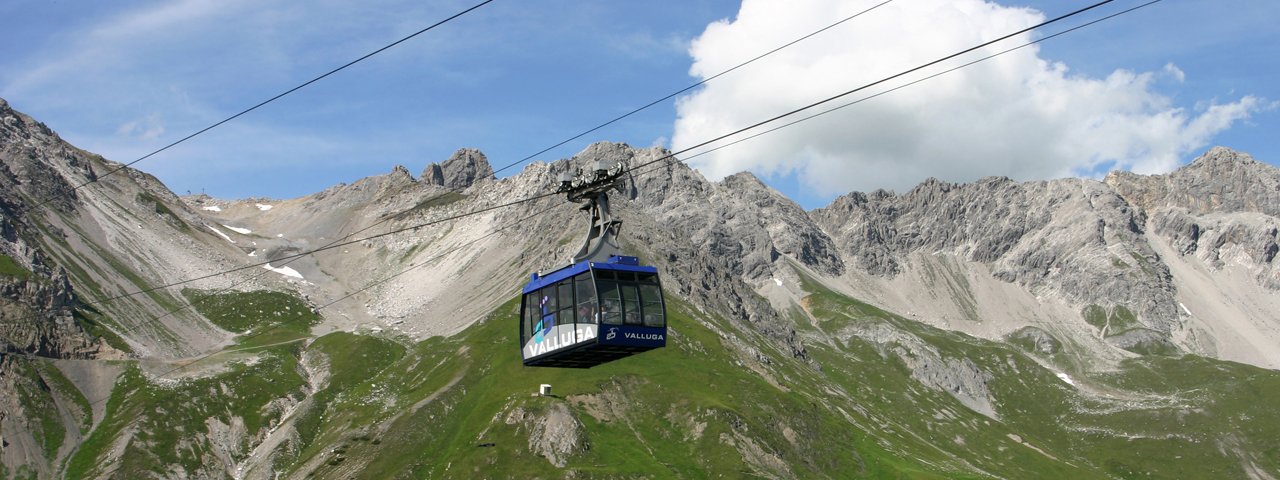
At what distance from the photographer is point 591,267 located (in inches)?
2434

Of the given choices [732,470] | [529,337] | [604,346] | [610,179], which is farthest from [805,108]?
[732,470]

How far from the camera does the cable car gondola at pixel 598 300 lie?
61.3m

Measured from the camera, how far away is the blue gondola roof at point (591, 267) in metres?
62.1

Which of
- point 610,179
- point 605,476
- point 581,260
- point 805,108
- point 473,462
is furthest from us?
point 473,462

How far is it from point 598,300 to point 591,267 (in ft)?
6.55

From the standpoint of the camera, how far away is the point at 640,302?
62.8m

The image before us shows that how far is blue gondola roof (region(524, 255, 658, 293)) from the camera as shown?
62.1 metres

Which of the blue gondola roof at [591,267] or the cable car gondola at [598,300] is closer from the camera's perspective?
the cable car gondola at [598,300]

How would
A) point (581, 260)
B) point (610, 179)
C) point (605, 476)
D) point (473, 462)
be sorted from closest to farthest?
1. point (610, 179)
2. point (581, 260)
3. point (605, 476)
4. point (473, 462)

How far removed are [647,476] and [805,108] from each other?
5881 inches

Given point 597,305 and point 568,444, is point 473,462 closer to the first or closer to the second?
point 568,444

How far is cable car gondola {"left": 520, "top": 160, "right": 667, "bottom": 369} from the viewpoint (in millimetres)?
61312

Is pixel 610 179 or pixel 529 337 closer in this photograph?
pixel 610 179

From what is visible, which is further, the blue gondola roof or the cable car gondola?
the blue gondola roof
